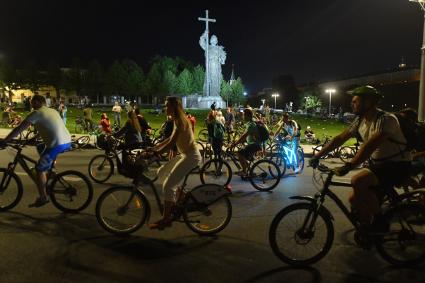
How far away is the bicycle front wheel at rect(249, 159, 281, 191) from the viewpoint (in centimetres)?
939

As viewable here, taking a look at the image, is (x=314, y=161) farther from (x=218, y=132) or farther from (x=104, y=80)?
(x=104, y=80)

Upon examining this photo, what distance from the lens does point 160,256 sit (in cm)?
520

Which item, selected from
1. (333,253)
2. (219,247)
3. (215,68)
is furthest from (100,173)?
(215,68)

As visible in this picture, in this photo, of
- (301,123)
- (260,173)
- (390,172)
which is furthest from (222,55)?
(390,172)

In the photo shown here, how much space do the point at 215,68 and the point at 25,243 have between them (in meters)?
58.7

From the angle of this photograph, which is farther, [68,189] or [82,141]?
[82,141]

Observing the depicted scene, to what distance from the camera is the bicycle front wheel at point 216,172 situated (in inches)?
383

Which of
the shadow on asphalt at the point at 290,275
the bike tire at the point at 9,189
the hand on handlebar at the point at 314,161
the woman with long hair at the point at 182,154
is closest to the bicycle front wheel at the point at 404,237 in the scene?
the shadow on asphalt at the point at 290,275

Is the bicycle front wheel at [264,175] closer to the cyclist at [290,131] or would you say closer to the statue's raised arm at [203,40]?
the cyclist at [290,131]

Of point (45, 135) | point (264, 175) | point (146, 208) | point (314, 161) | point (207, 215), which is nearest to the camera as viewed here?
point (314, 161)

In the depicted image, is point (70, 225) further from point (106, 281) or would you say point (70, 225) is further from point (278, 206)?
point (278, 206)

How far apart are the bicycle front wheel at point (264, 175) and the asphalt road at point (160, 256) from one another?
2.37 meters

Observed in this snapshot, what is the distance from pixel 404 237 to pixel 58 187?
5224mm

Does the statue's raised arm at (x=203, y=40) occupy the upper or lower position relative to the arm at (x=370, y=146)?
upper
